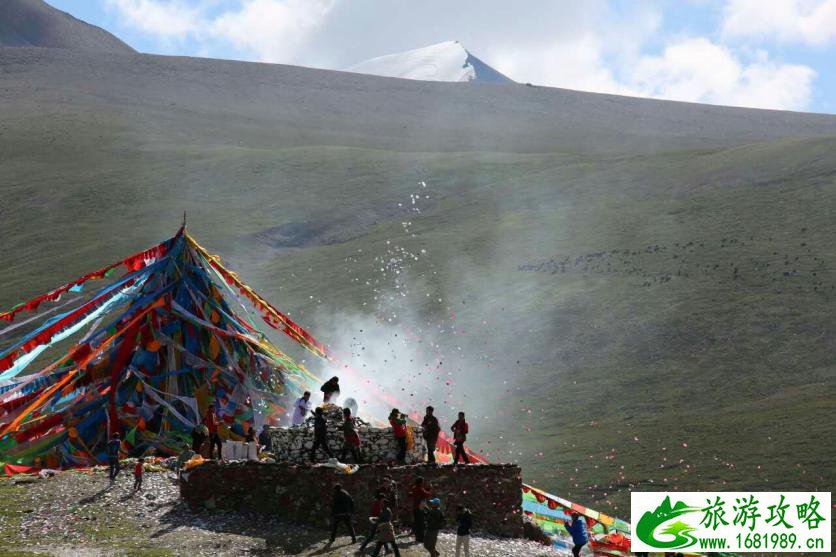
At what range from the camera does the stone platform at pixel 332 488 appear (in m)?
22.3

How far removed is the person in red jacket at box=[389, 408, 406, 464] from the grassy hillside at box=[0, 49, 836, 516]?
1919 cm

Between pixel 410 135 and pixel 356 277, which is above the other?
pixel 410 135

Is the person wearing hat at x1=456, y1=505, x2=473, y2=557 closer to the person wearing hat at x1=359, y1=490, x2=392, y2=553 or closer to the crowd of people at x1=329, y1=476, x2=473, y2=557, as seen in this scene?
the crowd of people at x1=329, y1=476, x2=473, y2=557

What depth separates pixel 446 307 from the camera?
72375mm

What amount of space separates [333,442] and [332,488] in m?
2.04

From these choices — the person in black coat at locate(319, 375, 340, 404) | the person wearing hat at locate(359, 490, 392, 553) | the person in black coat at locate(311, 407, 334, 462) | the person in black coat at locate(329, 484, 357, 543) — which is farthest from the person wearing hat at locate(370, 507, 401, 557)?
the person in black coat at locate(319, 375, 340, 404)

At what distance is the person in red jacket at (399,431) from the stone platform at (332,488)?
1208mm

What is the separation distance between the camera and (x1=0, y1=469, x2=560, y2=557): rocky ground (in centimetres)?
2070

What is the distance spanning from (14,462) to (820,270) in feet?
176

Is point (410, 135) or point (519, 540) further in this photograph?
point (410, 135)

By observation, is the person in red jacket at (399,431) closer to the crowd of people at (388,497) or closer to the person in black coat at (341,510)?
the crowd of people at (388,497)

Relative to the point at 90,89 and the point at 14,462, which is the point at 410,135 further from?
the point at 14,462

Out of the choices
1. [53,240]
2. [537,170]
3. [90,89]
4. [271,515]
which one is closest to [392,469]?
[271,515]

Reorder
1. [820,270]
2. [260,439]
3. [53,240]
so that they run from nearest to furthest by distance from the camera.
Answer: [260,439]
[820,270]
[53,240]
